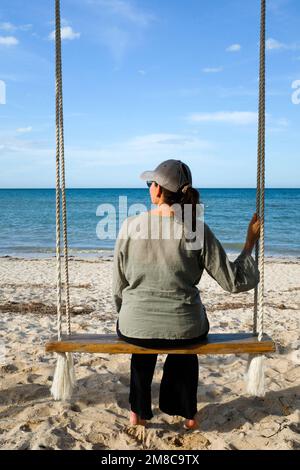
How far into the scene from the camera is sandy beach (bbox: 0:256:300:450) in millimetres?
2738

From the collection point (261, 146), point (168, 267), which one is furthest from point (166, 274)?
point (261, 146)

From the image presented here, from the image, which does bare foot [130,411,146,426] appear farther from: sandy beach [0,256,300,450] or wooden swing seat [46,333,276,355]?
wooden swing seat [46,333,276,355]

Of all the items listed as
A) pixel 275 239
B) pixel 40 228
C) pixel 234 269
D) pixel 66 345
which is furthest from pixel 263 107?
pixel 40 228

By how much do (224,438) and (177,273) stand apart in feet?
3.45

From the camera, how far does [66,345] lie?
279cm

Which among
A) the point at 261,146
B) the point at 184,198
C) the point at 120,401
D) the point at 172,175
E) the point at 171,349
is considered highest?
the point at 261,146

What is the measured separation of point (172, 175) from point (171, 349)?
0.96 meters

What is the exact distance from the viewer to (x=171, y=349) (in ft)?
8.61

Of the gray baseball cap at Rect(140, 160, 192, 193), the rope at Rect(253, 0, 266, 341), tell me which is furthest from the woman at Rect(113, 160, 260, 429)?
the rope at Rect(253, 0, 266, 341)

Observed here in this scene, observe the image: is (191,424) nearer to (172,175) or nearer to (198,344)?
(198,344)

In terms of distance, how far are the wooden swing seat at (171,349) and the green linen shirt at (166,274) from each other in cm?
8

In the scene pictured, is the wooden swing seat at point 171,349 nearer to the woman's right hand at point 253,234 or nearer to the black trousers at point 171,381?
the black trousers at point 171,381

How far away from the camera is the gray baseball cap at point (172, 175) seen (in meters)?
2.54
